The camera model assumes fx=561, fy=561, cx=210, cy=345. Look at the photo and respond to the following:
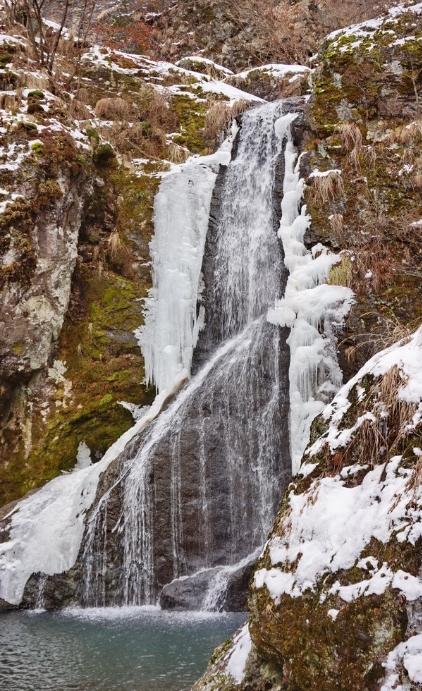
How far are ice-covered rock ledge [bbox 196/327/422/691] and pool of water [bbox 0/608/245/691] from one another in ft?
5.51

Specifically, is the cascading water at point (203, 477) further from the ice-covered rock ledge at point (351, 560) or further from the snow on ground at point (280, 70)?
the snow on ground at point (280, 70)

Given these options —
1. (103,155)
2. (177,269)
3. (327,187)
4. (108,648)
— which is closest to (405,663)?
(108,648)

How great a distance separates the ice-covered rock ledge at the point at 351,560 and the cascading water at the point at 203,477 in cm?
443

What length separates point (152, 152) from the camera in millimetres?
13188

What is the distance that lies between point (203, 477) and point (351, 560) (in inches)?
225

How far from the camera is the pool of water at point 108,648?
184 inches

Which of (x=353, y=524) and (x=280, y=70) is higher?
(x=280, y=70)

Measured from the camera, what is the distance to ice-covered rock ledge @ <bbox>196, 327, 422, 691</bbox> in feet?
7.55

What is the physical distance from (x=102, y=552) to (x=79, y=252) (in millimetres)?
5869

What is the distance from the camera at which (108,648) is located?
18.2 feet

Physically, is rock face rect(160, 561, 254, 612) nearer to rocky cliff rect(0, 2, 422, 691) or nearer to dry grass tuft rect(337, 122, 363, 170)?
rocky cliff rect(0, 2, 422, 691)

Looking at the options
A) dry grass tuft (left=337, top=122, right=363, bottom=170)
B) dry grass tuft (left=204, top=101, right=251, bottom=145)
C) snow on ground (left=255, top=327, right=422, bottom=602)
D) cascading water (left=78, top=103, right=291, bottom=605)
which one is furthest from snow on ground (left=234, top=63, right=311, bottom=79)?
snow on ground (left=255, top=327, right=422, bottom=602)

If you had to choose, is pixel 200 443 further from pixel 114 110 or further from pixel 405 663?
pixel 114 110

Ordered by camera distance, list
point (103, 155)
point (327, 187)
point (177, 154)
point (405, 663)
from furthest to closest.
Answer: point (177, 154), point (103, 155), point (327, 187), point (405, 663)
